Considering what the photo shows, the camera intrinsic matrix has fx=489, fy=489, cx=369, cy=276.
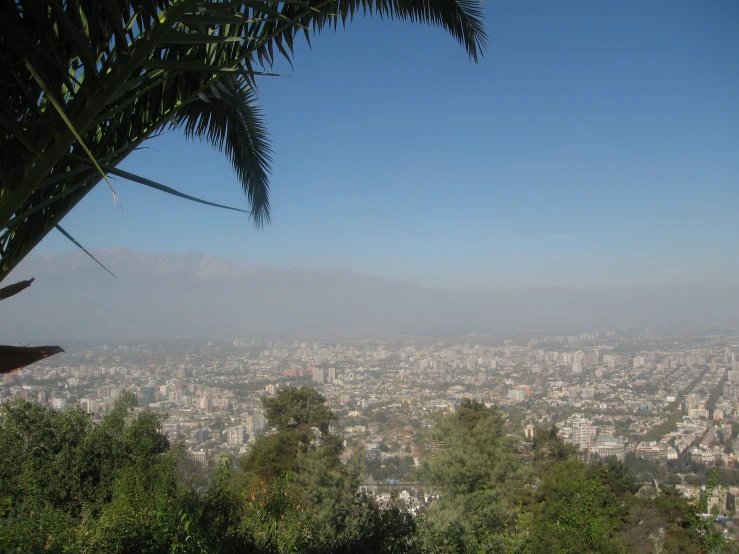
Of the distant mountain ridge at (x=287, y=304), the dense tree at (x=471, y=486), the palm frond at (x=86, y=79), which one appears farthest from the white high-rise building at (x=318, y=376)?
the palm frond at (x=86, y=79)

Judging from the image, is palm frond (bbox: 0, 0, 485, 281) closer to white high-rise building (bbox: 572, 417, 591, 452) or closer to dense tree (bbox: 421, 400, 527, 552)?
dense tree (bbox: 421, 400, 527, 552)

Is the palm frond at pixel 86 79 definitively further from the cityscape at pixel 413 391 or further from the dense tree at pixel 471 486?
the cityscape at pixel 413 391

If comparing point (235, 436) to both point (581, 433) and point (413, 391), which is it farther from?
point (581, 433)

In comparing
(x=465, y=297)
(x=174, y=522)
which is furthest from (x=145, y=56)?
(x=465, y=297)

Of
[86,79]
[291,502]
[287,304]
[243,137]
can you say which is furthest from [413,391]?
[287,304]

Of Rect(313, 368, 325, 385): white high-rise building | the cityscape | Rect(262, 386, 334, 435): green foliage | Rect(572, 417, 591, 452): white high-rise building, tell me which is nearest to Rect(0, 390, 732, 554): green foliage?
Rect(262, 386, 334, 435): green foliage

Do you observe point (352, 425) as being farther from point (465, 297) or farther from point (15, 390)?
point (465, 297)
